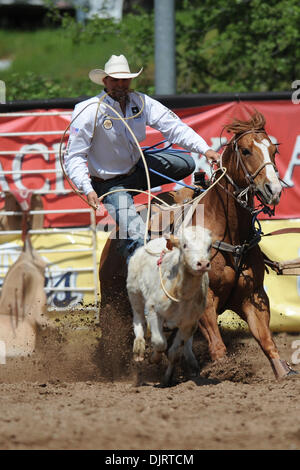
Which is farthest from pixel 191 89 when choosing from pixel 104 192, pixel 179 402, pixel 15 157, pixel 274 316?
pixel 179 402

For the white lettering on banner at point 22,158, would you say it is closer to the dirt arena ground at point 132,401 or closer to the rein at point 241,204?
the dirt arena ground at point 132,401

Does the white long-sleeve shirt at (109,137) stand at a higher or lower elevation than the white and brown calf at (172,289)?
higher

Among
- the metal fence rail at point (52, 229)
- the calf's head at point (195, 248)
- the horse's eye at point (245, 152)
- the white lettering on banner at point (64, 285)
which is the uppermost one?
the horse's eye at point (245, 152)

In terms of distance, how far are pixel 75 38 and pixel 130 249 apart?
6.28 meters

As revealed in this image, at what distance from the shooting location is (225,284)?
18.9ft

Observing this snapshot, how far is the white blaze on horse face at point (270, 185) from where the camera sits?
17.6 feet

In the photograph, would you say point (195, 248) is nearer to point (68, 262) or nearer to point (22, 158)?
point (68, 262)

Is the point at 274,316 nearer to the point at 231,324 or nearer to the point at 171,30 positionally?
the point at 231,324

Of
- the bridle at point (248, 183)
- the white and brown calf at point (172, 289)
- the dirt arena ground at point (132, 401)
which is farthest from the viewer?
the bridle at point (248, 183)

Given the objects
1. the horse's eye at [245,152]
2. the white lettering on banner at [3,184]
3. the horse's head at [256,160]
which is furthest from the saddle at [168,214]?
the white lettering on banner at [3,184]

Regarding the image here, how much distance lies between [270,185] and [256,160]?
0.26 m

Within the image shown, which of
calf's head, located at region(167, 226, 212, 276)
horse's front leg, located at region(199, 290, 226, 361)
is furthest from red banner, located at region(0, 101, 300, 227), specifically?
calf's head, located at region(167, 226, 212, 276)

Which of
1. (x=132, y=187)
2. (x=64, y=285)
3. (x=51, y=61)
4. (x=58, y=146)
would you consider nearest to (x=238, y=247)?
(x=132, y=187)

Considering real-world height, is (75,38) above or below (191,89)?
above
